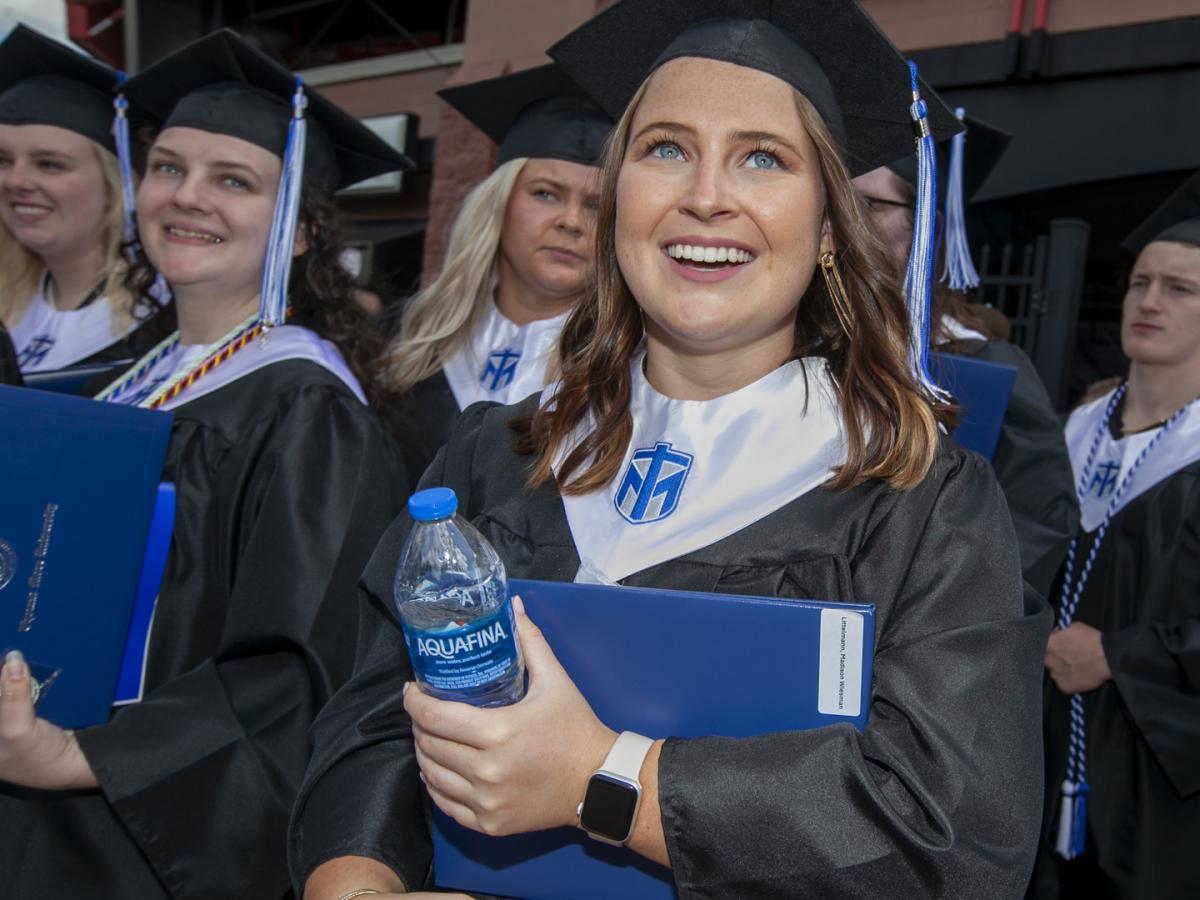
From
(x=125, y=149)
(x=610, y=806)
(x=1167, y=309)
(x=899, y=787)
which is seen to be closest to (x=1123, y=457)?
(x=1167, y=309)

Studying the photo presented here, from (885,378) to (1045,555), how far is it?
1467 mm

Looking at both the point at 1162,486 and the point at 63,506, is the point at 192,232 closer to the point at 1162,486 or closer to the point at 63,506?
the point at 63,506

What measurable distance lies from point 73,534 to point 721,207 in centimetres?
121

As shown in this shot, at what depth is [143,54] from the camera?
10.7m

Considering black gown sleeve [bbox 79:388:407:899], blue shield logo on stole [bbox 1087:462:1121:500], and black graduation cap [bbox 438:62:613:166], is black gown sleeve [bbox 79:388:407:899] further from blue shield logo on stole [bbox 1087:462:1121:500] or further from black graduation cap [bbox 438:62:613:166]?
blue shield logo on stole [bbox 1087:462:1121:500]

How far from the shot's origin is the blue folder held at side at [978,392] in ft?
7.12

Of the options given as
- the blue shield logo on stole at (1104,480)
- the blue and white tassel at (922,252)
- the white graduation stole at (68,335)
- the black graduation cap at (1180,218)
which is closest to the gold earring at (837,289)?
the blue and white tassel at (922,252)

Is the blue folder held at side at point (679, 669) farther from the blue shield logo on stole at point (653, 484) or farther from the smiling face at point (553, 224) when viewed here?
the smiling face at point (553, 224)

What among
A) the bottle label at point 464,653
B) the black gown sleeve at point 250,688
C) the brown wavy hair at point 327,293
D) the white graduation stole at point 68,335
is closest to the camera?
the bottle label at point 464,653

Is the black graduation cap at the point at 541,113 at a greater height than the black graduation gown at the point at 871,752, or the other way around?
the black graduation cap at the point at 541,113

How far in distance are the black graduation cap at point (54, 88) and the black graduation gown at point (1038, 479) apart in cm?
275

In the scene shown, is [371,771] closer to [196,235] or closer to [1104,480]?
[196,235]

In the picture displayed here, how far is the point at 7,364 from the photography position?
222 cm

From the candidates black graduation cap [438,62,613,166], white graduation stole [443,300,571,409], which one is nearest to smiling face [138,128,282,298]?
white graduation stole [443,300,571,409]
